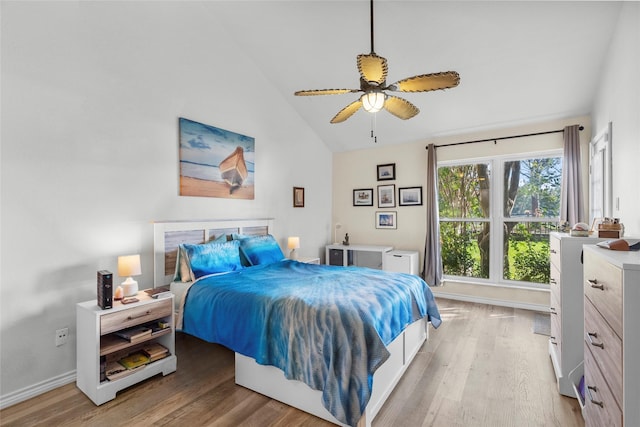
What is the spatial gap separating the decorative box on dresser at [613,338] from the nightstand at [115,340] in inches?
108

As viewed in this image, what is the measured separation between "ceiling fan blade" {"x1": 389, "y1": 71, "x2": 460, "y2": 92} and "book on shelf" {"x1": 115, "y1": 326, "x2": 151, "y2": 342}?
2643mm

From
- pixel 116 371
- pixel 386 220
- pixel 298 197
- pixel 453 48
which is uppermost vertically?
pixel 453 48

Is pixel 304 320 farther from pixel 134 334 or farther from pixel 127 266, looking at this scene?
pixel 127 266

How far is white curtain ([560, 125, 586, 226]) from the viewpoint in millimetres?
3660

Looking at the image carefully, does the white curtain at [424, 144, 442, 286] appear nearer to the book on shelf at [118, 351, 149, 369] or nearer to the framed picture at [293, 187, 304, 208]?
the framed picture at [293, 187, 304, 208]

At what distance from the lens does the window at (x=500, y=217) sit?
13.7 feet

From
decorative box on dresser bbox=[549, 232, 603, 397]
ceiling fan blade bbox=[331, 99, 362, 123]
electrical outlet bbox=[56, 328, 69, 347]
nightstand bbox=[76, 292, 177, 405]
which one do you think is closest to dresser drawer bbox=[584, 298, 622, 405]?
decorative box on dresser bbox=[549, 232, 603, 397]

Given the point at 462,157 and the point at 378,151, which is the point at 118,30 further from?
the point at 462,157

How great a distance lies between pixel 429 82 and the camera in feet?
7.04

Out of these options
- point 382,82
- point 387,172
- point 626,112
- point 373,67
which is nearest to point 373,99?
point 382,82

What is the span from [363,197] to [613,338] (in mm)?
4429

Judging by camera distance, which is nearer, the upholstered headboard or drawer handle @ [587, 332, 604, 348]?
drawer handle @ [587, 332, 604, 348]

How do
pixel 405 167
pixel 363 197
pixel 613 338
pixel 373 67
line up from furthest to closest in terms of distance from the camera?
pixel 363 197 < pixel 405 167 < pixel 373 67 < pixel 613 338

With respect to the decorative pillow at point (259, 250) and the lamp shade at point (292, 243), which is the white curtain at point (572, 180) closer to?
the lamp shade at point (292, 243)
